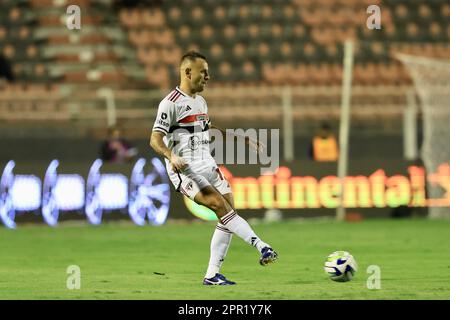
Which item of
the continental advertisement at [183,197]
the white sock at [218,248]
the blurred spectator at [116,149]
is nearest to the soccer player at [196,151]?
the white sock at [218,248]

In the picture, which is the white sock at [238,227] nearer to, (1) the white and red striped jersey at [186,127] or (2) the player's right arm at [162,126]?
(1) the white and red striped jersey at [186,127]

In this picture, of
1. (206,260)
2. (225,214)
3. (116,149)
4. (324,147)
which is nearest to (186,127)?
(225,214)

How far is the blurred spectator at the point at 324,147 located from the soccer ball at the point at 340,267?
34.3 ft

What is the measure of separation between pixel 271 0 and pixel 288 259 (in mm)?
15224

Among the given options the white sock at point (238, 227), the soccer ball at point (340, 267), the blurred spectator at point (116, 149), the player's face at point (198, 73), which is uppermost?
the blurred spectator at point (116, 149)

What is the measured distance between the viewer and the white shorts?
9.52 meters

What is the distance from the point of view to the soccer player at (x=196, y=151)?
945cm

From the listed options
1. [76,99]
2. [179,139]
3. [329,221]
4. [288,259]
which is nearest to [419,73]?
[329,221]

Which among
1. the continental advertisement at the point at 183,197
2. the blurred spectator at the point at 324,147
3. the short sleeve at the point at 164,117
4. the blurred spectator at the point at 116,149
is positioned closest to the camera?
the short sleeve at the point at 164,117

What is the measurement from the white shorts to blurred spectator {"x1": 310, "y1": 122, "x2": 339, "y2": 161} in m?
10.8

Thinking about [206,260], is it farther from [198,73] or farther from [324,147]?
[324,147]

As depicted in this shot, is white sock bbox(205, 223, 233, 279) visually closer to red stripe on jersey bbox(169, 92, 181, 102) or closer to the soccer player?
the soccer player

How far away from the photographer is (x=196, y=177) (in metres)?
9.53

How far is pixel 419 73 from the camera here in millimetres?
19766
